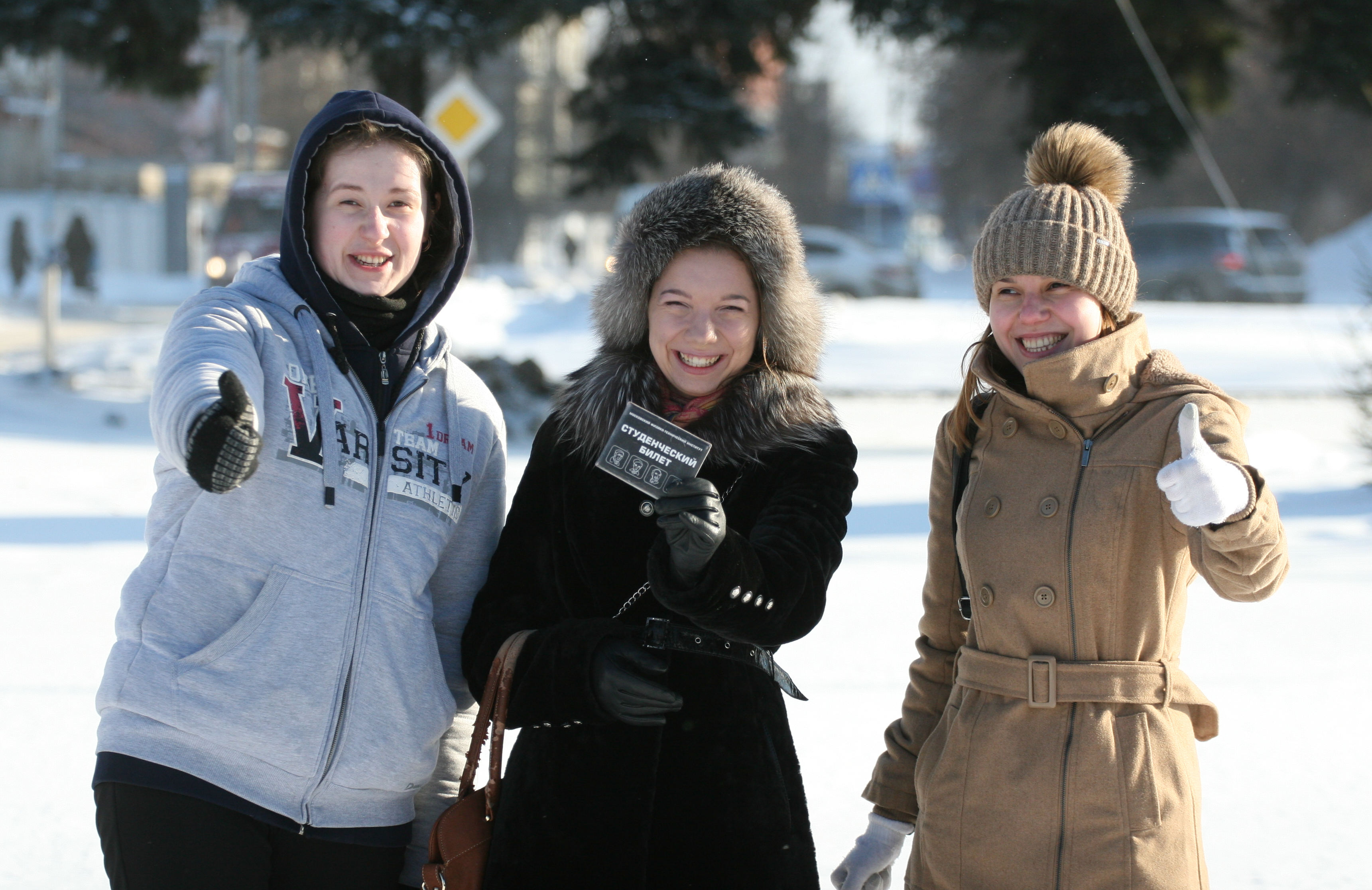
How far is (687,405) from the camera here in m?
2.36

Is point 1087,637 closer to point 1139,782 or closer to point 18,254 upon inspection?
point 1139,782

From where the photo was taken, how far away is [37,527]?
6.97m

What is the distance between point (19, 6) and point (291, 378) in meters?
9.67

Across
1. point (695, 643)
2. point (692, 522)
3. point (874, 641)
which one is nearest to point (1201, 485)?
point (692, 522)

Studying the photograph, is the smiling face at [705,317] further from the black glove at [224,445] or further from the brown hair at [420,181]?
the black glove at [224,445]

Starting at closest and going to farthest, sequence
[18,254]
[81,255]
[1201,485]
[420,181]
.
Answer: [1201,485] → [420,181] → [81,255] → [18,254]

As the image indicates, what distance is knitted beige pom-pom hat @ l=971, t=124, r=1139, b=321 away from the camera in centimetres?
213

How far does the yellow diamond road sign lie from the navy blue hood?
7.38 meters

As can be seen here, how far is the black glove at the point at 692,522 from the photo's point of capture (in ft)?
6.31

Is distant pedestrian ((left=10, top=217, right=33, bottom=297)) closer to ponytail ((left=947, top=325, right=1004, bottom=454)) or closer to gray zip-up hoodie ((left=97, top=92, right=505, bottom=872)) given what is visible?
gray zip-up hoodie ((left=97, top=92, right=505, bottom=872))

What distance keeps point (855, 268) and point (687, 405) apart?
23.7m

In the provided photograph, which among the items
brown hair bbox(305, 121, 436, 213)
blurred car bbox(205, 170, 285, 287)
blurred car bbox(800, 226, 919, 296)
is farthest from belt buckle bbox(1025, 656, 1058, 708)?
blurred car bbox(800, 226, 919, 296)

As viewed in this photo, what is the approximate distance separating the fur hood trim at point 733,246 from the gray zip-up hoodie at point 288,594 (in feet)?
1.43

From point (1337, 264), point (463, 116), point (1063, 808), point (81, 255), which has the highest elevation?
point (1337, 264)
